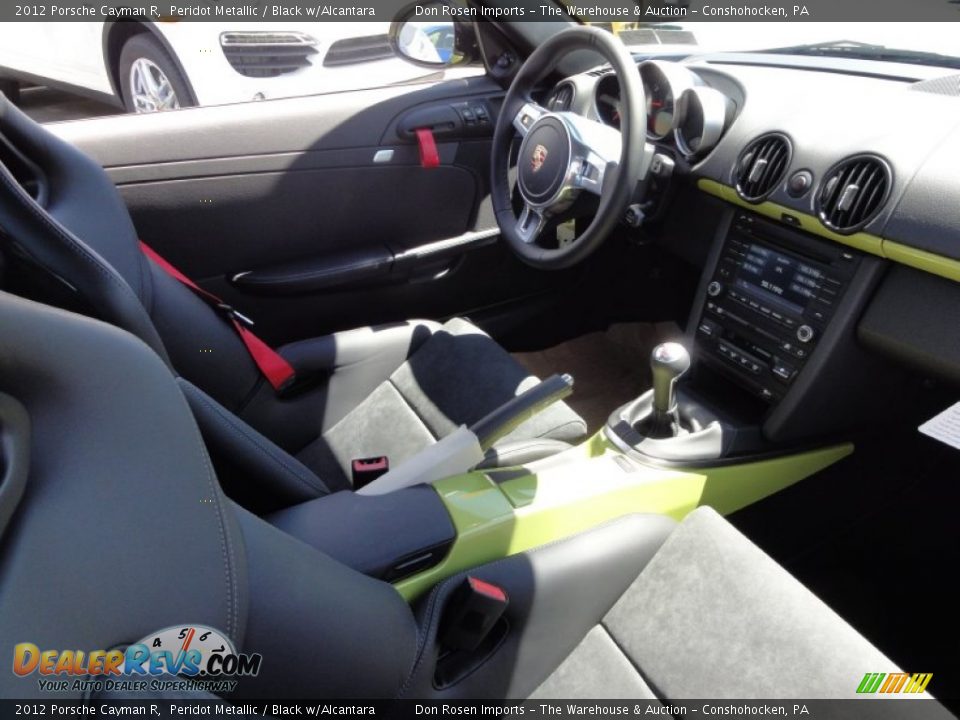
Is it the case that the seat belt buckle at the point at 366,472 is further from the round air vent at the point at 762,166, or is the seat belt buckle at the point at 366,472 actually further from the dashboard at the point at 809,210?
the round air vent at the point at 762,166

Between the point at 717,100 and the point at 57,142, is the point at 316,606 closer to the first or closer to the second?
the point at 57,142

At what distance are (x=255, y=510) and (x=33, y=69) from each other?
381 centimetres

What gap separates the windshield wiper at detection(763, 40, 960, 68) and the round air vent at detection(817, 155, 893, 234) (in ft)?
1.55

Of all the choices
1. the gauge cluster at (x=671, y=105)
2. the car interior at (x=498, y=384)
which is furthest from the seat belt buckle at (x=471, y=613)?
the gauge cluster at (x=671, y=105)

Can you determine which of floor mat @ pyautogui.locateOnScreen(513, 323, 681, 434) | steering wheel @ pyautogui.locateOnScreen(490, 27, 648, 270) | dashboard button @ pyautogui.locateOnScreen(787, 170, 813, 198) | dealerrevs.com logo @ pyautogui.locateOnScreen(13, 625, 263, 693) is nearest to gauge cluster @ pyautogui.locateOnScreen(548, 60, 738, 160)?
steering wheel @ pyautogui.locateOnScreen(490, 27, 648, 270)

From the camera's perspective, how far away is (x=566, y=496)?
1091 millimetres

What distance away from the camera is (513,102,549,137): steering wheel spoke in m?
1.54

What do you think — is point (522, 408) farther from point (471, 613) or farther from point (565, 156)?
point (565, 156)

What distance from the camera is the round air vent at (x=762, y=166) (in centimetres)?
133

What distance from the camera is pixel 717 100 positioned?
1450mm

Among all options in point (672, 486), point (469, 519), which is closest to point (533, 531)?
point (469, 519)

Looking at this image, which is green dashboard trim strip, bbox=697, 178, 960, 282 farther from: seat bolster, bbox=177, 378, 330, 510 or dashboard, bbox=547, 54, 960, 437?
seat bolster, bbox=177, 378, 330, 510

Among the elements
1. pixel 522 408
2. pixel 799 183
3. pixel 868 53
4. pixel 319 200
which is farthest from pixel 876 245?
pixel 319 200

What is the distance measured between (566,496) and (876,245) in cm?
63
